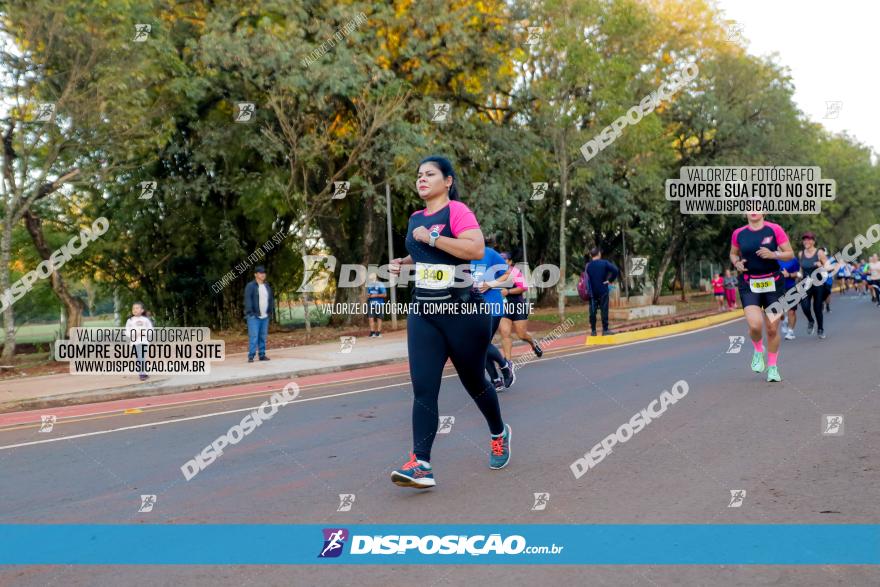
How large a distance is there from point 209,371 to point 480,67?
42.3 ft

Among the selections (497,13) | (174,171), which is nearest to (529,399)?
(497,13)

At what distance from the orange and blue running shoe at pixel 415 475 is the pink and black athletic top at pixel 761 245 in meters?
6.04

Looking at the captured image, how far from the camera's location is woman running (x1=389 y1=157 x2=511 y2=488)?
5121 mm

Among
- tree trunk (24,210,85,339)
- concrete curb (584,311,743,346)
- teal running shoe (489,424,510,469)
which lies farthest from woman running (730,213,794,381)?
tree trunk (24,210,85,339)

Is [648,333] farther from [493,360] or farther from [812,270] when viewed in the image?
[493,360]

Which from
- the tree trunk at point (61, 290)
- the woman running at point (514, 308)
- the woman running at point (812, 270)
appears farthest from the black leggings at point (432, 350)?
the tree trunk at point (61, 290)

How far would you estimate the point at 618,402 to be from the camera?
8602 mm

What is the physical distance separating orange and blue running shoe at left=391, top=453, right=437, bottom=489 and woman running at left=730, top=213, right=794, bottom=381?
18.9 ft

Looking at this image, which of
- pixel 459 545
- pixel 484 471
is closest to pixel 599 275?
pixel 484 471

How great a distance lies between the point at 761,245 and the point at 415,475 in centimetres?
635

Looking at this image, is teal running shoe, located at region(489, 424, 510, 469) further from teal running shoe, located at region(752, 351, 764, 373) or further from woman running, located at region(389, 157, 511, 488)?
teal running shoe, located at region(752, 351, 764, 373)

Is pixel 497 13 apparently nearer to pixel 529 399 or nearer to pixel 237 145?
pixel 237 145

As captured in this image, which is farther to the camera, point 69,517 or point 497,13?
point 497,13

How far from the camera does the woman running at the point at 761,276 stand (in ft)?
31.5
